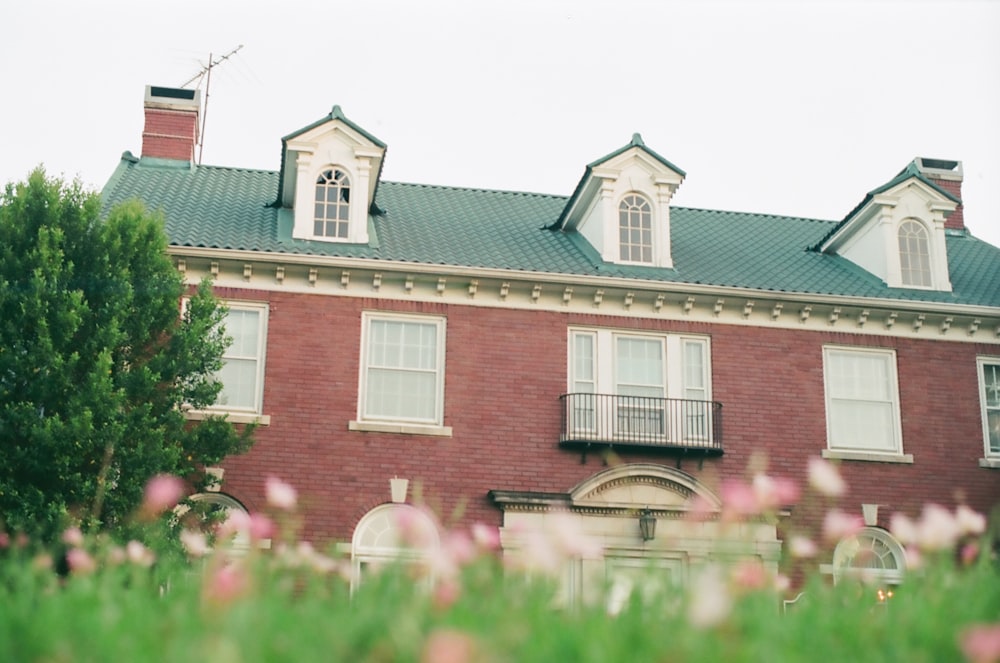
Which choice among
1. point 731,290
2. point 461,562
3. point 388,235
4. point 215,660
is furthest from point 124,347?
point 215,660

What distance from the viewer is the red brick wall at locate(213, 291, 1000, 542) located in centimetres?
1680

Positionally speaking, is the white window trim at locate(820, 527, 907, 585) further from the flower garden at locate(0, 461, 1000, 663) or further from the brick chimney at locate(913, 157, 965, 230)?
the flower garden at locate(0, 461, 1000, 663)

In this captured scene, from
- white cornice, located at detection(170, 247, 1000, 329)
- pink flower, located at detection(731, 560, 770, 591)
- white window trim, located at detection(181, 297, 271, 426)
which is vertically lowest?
pink flower, located at detection(731, 560, 770, 591)

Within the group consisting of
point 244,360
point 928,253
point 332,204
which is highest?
point 332,204

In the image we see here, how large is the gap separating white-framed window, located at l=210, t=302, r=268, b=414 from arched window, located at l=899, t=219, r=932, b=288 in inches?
429

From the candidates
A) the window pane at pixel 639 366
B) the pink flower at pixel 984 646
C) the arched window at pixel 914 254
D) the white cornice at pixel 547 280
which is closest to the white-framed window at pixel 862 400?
the white cornice at pixel 547 280

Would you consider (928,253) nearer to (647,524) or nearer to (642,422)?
(642,422)

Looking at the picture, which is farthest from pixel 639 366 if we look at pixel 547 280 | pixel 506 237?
pixel 506 237

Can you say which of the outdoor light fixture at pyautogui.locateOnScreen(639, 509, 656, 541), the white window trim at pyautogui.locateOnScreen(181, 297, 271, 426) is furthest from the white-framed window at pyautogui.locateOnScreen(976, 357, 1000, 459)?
the white window trim at pyautogui.locateOnScreen(181, 297, 271, 426)

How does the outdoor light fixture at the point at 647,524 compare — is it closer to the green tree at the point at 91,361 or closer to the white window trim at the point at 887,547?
the white window trim at the point at 887,547

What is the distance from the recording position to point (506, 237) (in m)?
20.1

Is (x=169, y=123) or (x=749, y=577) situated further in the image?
(x=169, y=123)

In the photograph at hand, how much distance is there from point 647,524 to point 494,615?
12.2 meters

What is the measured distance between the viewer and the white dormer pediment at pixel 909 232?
20.1 meters
